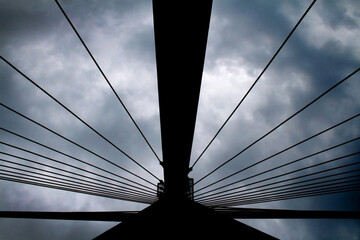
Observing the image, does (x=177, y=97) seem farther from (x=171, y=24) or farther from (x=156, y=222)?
(x=156, y=222)

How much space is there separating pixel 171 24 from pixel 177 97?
156cm

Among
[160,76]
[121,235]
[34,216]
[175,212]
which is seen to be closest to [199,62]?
[160,76]

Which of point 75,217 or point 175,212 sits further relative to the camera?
point 75,217

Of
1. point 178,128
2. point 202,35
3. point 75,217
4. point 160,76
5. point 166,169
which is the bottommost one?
point 75,217

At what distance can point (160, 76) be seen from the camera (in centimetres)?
406

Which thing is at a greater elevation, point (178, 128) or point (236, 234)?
point (178, 128)

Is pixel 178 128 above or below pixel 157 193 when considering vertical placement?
above

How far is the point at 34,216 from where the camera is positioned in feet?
25.5

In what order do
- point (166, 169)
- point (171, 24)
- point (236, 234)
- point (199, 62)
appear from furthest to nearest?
point (166, 169) < point (236, 234) < point (199, 62) < point (171, 24)

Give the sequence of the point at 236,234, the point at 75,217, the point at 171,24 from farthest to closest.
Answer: the point at 75,217
the point at 236,234
the point at 171,24

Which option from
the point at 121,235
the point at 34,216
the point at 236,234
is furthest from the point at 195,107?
the point at 34,216

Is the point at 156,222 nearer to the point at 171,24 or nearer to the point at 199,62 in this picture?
the point at 199,62

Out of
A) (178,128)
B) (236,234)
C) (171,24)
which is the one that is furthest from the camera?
(178,128)

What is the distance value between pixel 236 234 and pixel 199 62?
10.8ft
